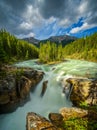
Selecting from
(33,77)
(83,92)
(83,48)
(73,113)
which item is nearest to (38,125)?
(73,113)

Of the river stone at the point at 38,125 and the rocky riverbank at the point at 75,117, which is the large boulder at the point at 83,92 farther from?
the river stone at the point at 38,125

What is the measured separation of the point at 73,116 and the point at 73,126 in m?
1.36

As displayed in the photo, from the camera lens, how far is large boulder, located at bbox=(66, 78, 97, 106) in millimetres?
17703

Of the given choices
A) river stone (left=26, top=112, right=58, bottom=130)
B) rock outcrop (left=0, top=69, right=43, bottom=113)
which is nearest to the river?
rock outcrop (left=0, top=69, right=43, bottom=113)

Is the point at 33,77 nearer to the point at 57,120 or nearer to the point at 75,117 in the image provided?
the point at 57,120

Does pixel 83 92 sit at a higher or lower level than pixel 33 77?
lower

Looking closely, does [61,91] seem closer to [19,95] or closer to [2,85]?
[19,95]

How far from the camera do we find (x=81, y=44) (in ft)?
374

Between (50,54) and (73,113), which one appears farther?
(50,54)

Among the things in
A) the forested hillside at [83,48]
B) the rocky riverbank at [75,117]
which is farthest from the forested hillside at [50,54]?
the rocky riverbank at [75,117]

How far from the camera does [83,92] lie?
61.6ft

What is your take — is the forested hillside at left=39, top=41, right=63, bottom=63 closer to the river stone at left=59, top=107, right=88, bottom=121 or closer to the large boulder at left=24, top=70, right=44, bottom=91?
the large boulder at left=24, top=70, right=44, bottom=91

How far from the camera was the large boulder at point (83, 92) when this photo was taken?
17.7 meters

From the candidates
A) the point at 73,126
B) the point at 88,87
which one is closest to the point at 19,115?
the point at 73,126
